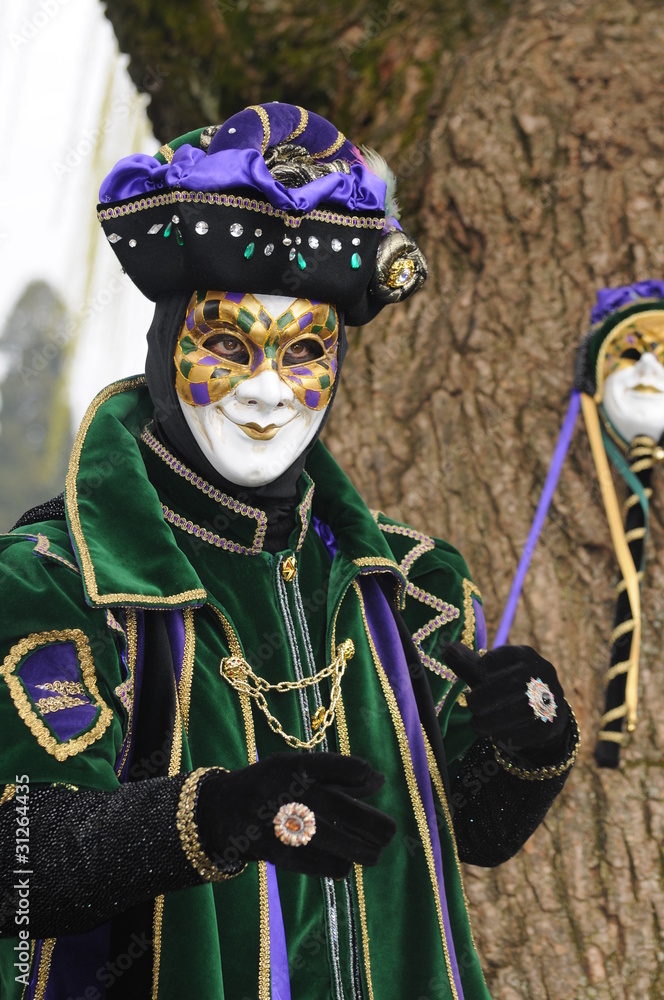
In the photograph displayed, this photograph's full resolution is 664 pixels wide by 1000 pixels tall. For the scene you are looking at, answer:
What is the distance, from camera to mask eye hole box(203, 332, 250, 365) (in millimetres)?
2029

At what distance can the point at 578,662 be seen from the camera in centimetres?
313

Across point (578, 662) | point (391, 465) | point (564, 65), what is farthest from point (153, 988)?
point (564, 65)

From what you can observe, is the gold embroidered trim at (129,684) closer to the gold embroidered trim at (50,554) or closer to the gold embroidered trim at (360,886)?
the gold embroidered trim at (50,554)

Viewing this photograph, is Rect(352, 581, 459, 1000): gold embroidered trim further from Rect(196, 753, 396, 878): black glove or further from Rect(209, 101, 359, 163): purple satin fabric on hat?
Rect(209, 101, 359, 163): purple satin fabric on hat

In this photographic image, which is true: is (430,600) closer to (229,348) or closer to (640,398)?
(229,348)

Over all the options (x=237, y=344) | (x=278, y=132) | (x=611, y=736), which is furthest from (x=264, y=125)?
(x=611, y=736)

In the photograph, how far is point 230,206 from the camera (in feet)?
6.39

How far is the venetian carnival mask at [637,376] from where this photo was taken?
10.3 feet

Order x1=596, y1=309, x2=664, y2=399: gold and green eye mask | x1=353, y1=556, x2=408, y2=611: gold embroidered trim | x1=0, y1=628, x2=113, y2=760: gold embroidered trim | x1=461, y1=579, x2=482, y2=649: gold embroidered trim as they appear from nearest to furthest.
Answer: x1=0, y1=628, x2=113, y2=760: gold embroidered trim, x1=353, y1=556, x2=408, y2=611: gold embroidered trim, x1=461, y1=579, x2=482, y2=649: gold embroidered trim, x1=596, y1=309, x2=664, y2=399: gold and green eye mask

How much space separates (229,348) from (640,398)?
59.4 inches

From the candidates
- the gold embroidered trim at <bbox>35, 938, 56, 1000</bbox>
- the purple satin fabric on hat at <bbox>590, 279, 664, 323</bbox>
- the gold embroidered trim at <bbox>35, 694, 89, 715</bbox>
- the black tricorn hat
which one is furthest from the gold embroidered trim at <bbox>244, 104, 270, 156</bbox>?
the purple satin fabric on hat at <bbox>590, 279, 664, 323</bbox>

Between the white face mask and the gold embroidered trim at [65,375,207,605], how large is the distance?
4.98 ft

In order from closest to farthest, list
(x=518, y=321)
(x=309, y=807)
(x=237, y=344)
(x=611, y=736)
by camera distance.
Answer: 1. (x=309, y=807)
2. (x=237, y=344)
3. (x=611, y=736)
4. (x=518, y=321)

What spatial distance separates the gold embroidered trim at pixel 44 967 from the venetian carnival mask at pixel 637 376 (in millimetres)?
2060
